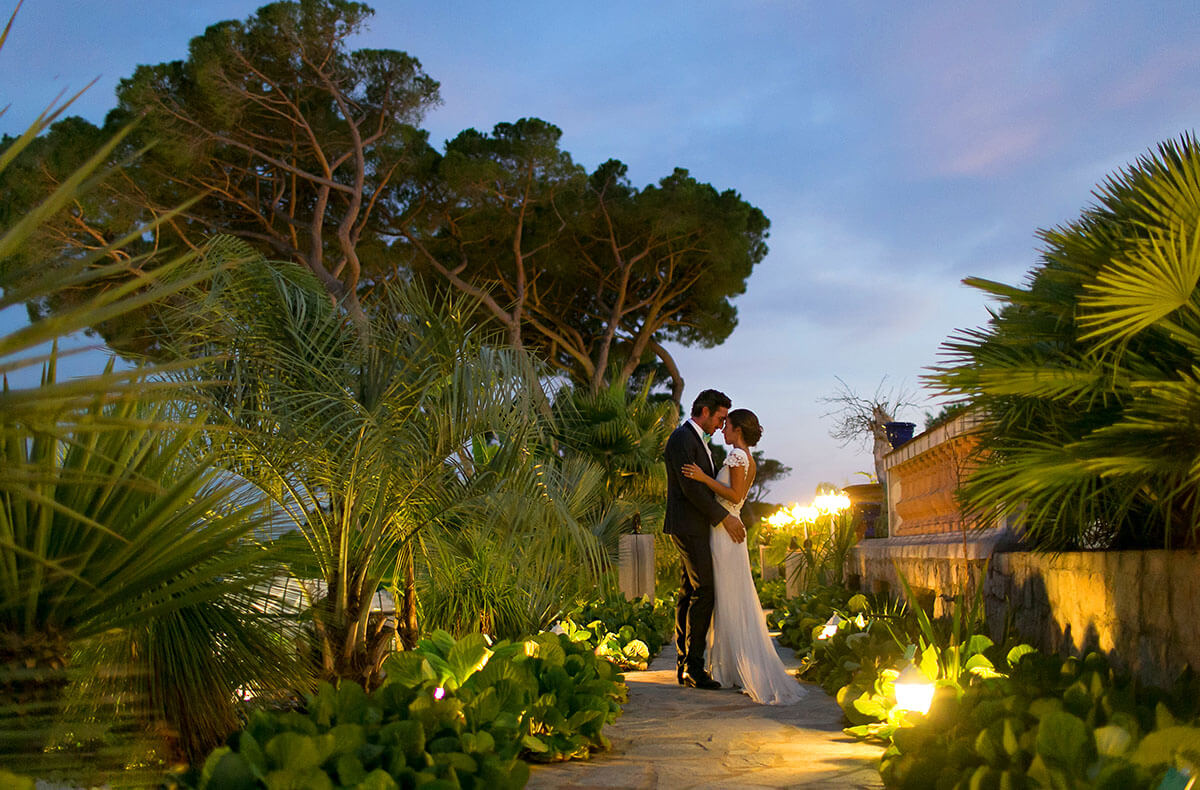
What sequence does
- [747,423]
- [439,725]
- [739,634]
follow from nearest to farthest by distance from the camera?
[439,725] < [739,634] < [747,423]

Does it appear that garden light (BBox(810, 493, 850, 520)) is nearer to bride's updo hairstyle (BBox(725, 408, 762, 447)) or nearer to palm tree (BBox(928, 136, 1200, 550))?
bride's updo hairstyle (BBox(725, 408, 762, 447))

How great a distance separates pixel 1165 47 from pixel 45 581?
5.18 metres

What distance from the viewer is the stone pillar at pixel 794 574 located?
11447 millimetres

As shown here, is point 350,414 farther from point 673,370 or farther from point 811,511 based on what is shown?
point 673,370

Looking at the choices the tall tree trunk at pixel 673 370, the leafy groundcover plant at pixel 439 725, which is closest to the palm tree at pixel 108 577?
the leafy groundcover plant at pixel 439 725

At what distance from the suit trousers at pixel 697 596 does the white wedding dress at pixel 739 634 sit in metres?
0.05

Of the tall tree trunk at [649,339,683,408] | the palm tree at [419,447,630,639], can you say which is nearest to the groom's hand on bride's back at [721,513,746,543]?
the palm tree at [419,447,630,639]

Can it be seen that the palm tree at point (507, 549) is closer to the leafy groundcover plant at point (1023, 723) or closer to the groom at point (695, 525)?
the groom at point (695, 525)

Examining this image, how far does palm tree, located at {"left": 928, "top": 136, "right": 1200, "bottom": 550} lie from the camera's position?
8.52 ft

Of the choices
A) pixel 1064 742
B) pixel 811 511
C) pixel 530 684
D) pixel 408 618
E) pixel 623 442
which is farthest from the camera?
pixel 623 442

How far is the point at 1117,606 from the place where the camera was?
3.48m

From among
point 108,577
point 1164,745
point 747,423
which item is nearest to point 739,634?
point 747,423

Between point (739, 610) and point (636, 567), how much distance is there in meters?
5.79

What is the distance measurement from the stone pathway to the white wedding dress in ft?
0.45
